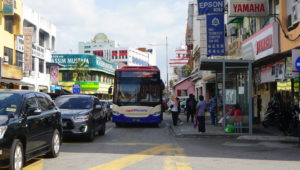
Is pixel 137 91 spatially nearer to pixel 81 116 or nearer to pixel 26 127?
pixel 81 116

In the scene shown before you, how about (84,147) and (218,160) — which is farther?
(84,147)

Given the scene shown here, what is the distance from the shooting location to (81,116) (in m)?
13.8

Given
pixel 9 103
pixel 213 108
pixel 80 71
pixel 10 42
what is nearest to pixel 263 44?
pixel 213 108

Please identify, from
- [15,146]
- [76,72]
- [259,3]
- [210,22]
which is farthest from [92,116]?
[76,72]

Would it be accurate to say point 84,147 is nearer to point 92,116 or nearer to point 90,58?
point 92,116

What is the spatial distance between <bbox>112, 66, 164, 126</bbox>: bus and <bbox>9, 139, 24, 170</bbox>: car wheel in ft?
44.3

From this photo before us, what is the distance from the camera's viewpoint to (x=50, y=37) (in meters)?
49.3

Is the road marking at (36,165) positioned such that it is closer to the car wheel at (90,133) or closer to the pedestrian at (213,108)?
the car wheel at (90,133)

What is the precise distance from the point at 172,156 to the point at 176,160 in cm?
73

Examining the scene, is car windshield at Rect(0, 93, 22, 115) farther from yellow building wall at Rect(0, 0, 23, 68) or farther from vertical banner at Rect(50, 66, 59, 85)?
vertical banner at Rect(50, 66, 59, 85)

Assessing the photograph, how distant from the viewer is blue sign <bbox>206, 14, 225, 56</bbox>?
2481 cm

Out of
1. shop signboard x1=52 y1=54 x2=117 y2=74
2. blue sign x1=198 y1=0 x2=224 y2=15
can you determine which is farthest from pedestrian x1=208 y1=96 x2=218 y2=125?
shop signboard x1=52 y1=54 x2=117 y2=74

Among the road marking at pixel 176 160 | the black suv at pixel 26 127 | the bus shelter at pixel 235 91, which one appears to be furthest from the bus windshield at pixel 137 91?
the black suv at pixel 26 127

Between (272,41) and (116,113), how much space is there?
9.03m
